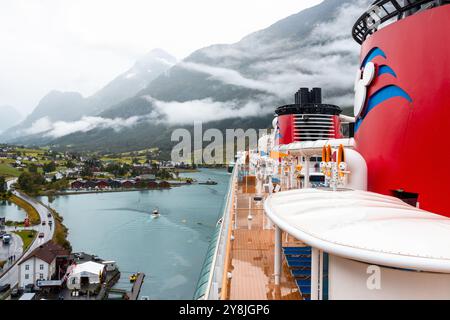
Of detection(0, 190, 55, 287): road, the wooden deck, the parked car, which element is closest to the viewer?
the wooden deck

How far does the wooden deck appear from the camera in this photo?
4.91 m

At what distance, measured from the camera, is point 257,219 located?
957cm

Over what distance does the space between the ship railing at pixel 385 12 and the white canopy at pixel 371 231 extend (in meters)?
3.98

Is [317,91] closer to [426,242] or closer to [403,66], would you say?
[403,66]

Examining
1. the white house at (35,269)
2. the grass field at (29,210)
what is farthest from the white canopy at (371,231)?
the grass field at (29,210)

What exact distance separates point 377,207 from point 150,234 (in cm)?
2475

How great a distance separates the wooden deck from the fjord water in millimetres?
9784

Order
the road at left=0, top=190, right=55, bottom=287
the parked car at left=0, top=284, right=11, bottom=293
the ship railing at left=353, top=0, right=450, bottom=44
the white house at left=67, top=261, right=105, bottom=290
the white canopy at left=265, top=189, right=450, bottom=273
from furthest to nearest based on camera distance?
the road at left=0, top=190, right=55, bottom=287 → the white house at left=67, top=261, right=105, bottom=290 → the parked car at left=0, top=284, right=11, bottom=293 → the ship railing at left=353, top=0, right=450, bottom=44 → the white canopy at left=265, top=189, right=450, bottom=273

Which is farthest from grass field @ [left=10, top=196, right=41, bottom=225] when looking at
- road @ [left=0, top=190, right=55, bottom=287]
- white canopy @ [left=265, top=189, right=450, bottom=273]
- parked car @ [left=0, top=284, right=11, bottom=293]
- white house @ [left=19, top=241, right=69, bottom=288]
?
white canopy @ [left=265, top=189, right=450, bottom=273]

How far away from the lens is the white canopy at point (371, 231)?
306 centimetres

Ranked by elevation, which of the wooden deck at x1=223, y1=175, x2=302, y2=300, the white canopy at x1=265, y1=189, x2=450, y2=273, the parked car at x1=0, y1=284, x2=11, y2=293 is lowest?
the parked car at x1=0, y1=284, x2=11, y2=293

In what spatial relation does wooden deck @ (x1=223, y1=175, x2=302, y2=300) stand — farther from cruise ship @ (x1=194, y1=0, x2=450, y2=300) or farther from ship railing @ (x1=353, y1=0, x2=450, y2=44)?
ship railing @ (x1=353, y1=0, x2=450, y2=44)

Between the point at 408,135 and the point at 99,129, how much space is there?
680 feet
